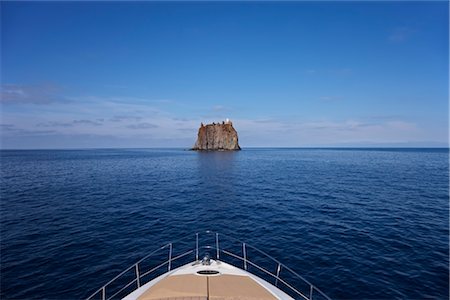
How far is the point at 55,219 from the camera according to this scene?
2206 centimetres

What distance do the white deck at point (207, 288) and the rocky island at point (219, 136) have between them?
15942 cm

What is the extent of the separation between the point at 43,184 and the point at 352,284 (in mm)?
47161

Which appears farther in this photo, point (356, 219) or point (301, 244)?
point (356, 219)

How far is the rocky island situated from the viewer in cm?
16762

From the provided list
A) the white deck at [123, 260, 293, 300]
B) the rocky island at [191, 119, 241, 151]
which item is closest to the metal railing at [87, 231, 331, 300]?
the white deck at [123, 260, 293, 300]

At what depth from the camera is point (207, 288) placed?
25.2ft

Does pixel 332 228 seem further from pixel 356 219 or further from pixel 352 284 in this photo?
pixel 352 284

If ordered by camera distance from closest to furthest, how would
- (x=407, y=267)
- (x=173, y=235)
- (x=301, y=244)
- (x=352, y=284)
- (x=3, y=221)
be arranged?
1. (x=352, y=284)
2. (x=407, y=267)
3. (x=301, y=244)
4. (x=173, y=235)
5. (x=3, y=221)

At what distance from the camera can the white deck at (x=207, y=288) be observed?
24.0 ft

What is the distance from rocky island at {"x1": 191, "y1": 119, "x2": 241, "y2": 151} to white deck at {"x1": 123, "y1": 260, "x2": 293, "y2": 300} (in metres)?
159

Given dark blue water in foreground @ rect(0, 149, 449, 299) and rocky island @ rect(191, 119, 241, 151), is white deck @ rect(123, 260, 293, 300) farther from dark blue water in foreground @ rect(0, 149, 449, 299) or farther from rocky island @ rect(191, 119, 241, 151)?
rocky island @ rect(191, 119, 241, 151)

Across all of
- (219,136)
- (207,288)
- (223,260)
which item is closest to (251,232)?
(223,260)

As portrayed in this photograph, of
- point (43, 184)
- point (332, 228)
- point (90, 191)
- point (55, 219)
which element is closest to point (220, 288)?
point (332, 228)

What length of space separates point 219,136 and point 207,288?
161382 millimetres
